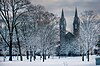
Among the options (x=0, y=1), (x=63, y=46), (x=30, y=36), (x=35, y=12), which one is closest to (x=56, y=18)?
(x=30, y=36)

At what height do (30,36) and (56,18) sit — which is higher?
(56,18)

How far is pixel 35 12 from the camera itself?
3344cm

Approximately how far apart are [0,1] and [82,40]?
1999 centimetres

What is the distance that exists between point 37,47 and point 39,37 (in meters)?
1.66

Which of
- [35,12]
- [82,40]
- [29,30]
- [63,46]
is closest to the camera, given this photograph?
[35,12]

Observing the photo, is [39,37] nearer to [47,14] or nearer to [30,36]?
[30,36]

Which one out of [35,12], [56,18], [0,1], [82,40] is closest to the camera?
[0,1]

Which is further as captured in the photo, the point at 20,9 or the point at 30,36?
the point at 30,36

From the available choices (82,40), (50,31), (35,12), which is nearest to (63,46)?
(82,40)

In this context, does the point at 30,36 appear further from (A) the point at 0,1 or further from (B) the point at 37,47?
(A) the point at 0,1

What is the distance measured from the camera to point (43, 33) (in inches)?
1586

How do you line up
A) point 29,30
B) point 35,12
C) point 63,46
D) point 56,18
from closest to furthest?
point 35,12, point 29,30, point 56,18, point 63,46

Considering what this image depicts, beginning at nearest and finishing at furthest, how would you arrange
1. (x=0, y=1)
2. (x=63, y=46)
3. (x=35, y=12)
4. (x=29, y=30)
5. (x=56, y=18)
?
1. (x=0, y=1)
2. (x=35, y=12)
3. (x=29, y=30)
4. (x=56, y=18)
5. (x=63, y=46)

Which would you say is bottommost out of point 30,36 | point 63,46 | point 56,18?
point 63,46
